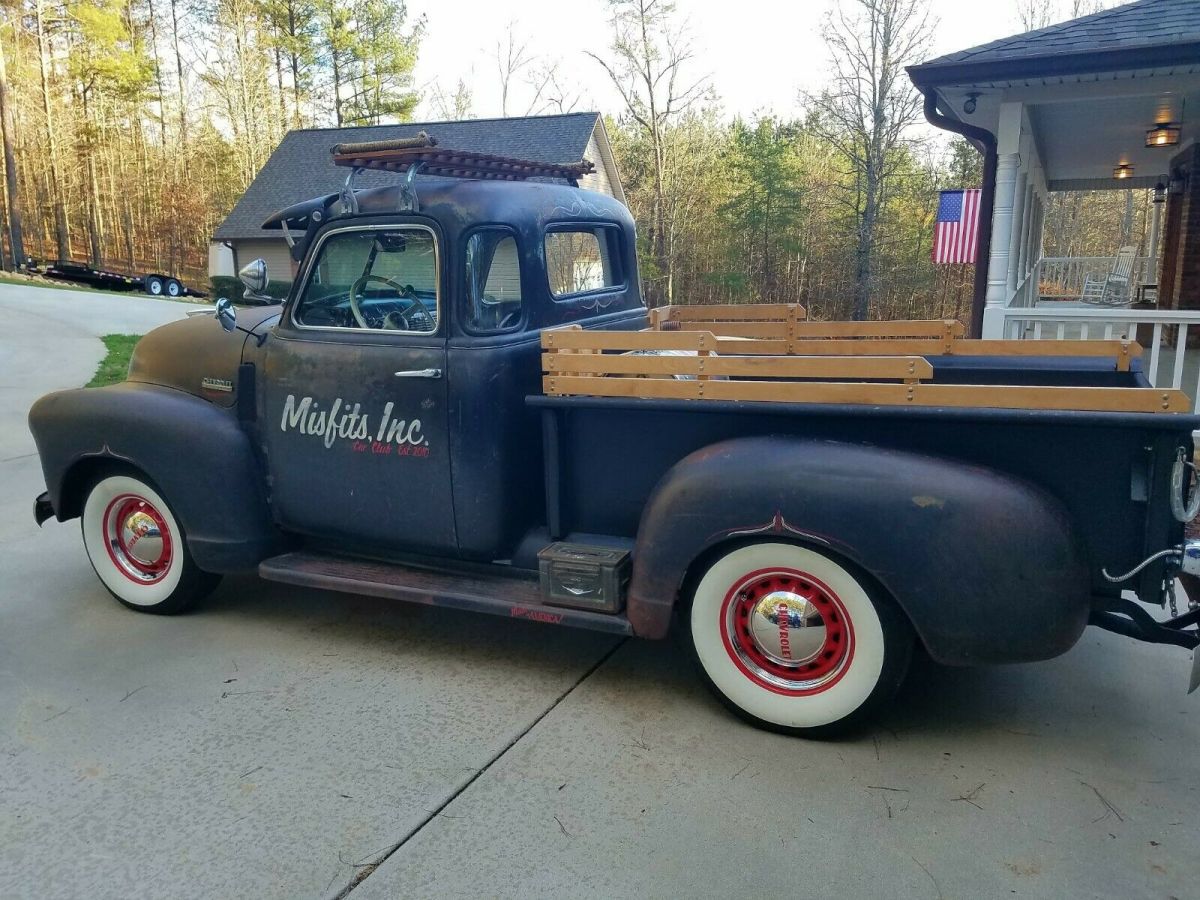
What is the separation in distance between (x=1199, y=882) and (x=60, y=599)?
4993mm

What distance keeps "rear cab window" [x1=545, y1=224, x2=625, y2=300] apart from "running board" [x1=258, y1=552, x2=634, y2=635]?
1388 mm

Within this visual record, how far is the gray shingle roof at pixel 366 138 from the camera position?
24.2 metres

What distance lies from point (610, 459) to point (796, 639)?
Result: 100cm

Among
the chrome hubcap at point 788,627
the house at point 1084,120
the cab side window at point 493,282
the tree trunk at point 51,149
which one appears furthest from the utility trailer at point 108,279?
the chrome hubcap at point 788,627

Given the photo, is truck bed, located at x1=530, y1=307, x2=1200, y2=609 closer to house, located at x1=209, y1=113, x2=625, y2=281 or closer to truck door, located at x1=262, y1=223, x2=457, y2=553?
truck door, located at x1=262, y1=223, x2=457, y2=553

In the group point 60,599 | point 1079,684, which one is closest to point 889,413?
point 1079,684

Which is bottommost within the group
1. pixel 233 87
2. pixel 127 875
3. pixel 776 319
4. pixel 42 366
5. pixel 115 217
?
pixel 127 875

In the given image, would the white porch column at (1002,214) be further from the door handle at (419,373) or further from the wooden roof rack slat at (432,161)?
the door handle at (419,373)

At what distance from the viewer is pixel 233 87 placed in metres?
35.9

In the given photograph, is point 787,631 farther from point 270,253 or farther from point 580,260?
point 270,253

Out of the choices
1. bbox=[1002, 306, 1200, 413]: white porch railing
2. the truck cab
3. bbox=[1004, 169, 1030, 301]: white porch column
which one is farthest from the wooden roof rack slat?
bbox=[1004, 169, 1030, 301]: white porch column

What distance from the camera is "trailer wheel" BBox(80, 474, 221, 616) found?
171 inches

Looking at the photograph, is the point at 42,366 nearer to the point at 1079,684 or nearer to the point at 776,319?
the point at 776,319

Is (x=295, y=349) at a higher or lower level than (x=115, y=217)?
lower
